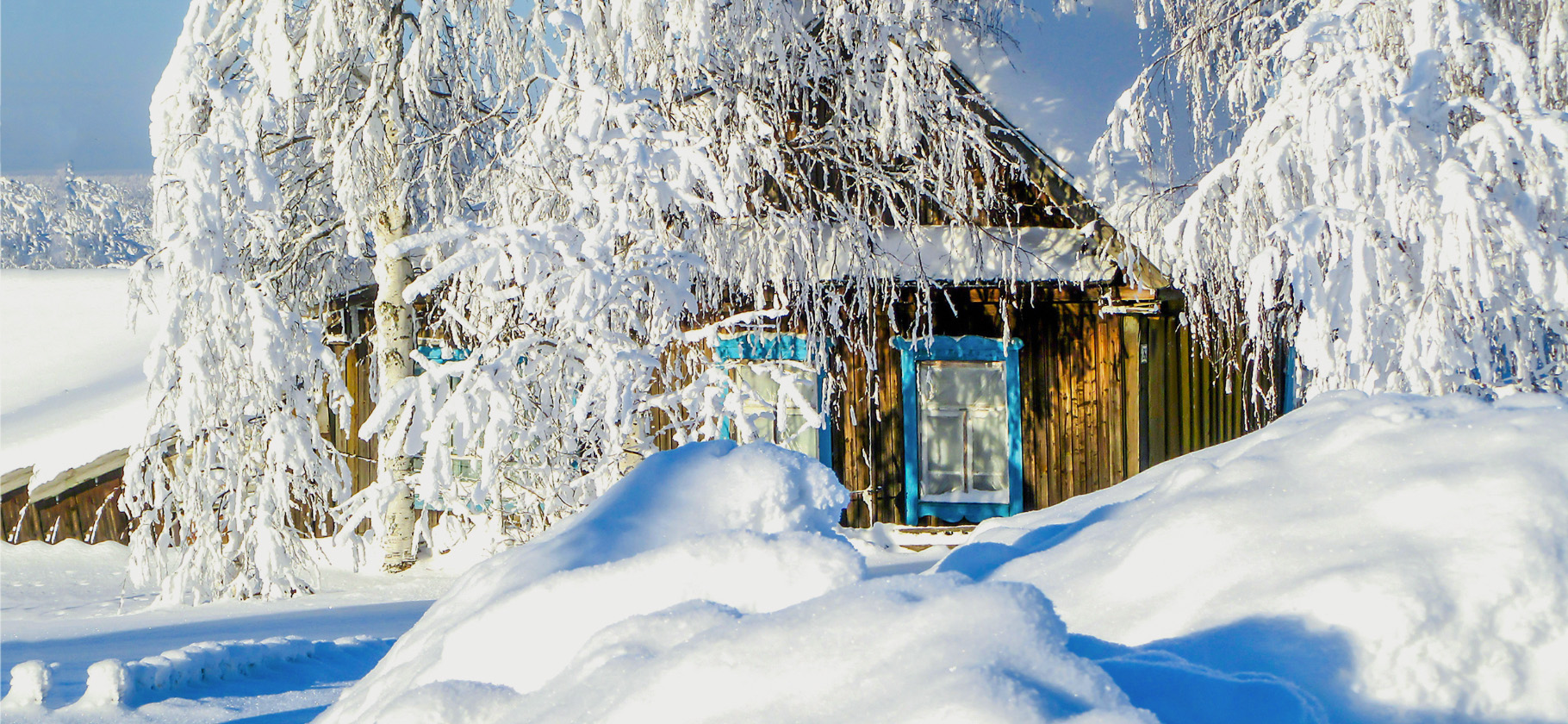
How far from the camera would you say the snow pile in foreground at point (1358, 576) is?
4.83 ft

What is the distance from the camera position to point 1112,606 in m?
1.79

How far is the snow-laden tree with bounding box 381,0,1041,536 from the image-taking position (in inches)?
211

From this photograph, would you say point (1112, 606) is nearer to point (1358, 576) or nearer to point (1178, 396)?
point (1358, 576)

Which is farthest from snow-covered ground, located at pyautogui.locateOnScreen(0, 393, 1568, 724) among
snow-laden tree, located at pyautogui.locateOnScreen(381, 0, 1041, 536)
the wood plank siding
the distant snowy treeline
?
the distant snowy treeline

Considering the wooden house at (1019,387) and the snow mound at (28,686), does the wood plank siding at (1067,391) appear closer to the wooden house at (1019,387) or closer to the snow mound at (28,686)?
the wooden house at (1019,387)

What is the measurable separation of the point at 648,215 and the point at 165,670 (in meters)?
3.47

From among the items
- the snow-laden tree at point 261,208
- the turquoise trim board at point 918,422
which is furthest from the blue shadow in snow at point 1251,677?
the turquoise trim board at point 918,422

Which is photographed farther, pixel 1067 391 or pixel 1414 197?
pixel 1067 391

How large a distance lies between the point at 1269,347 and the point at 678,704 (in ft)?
19.3

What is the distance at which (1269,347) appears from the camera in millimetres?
6258

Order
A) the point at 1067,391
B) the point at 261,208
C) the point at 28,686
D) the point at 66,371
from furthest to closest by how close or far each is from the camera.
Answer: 1. the point at 66,371
2. the point at 1067,391
3. the point at 261,208
4. the point at 28,686

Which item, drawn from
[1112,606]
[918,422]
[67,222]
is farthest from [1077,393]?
[67,222]

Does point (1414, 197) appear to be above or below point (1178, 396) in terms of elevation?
above

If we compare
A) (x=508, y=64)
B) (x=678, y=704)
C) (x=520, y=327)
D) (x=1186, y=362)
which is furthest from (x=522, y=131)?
(x=1186, y=362)
